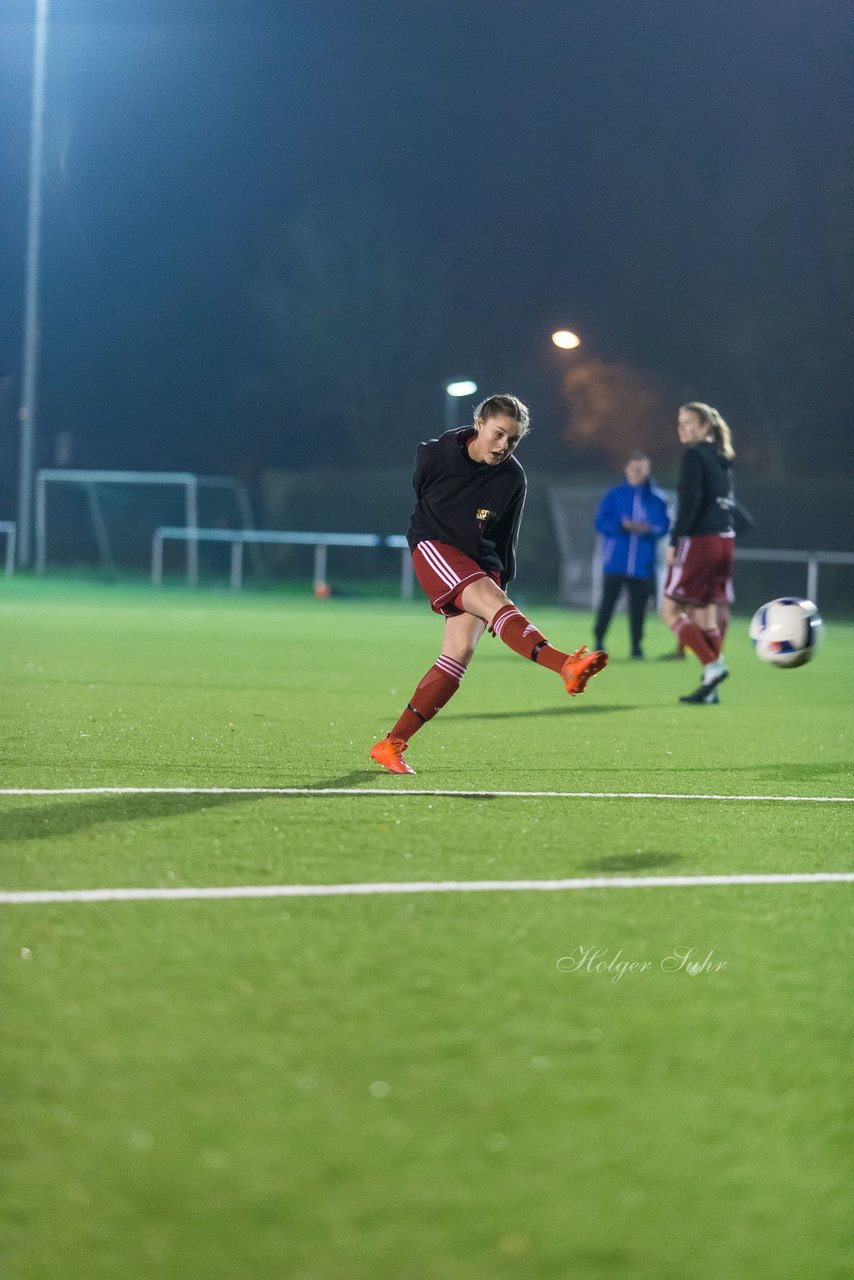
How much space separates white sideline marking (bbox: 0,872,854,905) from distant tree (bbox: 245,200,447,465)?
Answer: 42239mm

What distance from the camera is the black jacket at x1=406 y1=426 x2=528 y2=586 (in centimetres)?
696

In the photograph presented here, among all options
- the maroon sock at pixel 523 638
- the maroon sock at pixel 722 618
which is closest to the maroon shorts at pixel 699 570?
the maroon sock at pixel 722 618

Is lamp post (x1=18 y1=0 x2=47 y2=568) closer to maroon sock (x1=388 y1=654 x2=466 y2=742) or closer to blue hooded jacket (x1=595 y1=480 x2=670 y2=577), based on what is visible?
blue hooded jacket (x1=595 y1=480 x2=670 y2=577)

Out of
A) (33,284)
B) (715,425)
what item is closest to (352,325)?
(33,284)

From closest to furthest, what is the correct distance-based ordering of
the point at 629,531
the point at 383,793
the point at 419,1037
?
the point at 419,1037 < the point at 383,793 < the point at 629,531

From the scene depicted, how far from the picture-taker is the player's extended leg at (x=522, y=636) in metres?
6.14

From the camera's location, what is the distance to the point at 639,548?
599 inches

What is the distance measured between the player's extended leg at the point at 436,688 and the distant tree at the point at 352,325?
1560 inches

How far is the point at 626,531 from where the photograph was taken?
15.0m

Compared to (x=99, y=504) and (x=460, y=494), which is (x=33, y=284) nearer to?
(x=99, y=504)

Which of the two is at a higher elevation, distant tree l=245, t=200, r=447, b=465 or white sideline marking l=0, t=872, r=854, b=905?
distant tree l=245, t=200, r=447, b=465

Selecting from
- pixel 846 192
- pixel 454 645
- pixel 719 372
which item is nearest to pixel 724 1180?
pixel 454 645

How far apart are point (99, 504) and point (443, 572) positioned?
3000cm

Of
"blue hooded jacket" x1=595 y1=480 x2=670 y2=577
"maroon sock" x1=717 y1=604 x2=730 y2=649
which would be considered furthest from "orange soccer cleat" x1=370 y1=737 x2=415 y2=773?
"blue hooded jacket" x1=595 y1=480 x2=670 y2=577
